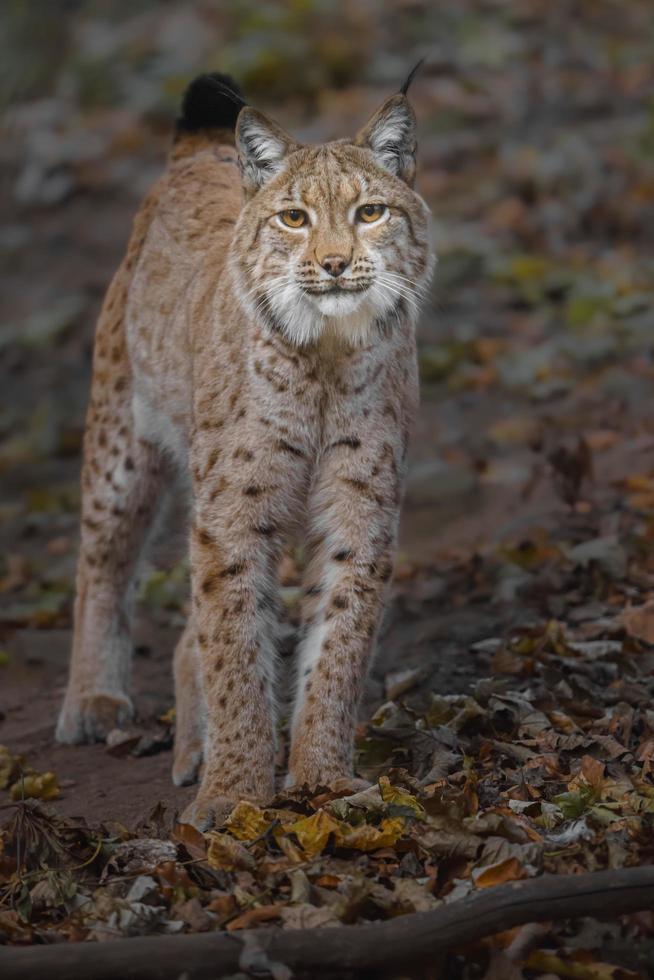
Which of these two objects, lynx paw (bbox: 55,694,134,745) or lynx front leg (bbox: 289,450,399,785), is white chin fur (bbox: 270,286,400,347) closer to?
lynx front leg (bbox: 289,450,399,785)

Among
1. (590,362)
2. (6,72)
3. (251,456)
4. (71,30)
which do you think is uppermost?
(71,30)

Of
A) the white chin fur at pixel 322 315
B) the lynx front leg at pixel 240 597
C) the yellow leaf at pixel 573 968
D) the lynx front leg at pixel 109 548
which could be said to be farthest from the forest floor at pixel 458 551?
the white chin fur at pixel 322 315

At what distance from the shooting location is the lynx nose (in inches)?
176

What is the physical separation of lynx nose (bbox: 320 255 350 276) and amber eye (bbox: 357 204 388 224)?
10.1 inches

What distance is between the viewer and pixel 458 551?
758 centimetres

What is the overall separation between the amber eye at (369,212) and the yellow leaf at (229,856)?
1.90m

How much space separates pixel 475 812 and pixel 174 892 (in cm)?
89

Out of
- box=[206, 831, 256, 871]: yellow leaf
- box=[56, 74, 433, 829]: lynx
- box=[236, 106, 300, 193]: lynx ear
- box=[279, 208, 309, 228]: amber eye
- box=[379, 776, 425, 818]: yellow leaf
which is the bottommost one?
box=[206, 831, 256, 871]: yellow leaf

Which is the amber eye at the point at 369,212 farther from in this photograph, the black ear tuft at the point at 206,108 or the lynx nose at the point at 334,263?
the black ear tuft at the point at 206,108

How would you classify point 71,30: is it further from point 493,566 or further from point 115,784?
point 115,784

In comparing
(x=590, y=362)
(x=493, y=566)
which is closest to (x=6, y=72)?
(x=590, y=362)

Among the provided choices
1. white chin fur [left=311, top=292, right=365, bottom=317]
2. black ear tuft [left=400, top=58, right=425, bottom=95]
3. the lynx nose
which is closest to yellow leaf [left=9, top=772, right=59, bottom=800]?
white chin fur [left=311, top=292, right=365, bottom=317]

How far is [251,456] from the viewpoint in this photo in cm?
477

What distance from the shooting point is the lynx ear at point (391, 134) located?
488cm
